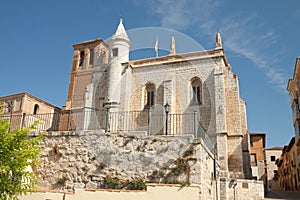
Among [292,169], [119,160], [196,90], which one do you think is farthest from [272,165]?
[119,160]

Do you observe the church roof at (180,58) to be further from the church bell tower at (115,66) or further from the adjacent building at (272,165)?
the adjacent building at (272,165)

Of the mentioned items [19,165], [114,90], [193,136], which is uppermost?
[114,90]

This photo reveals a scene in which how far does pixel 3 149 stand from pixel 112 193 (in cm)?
340

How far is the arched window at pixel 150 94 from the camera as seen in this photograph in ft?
76.3

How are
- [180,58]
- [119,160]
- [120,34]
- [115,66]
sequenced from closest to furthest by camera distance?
1. [119,160]
2. [180,58]
3. [115,66]
4. [120,34]

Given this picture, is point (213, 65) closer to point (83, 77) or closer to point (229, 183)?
point (229, 183)

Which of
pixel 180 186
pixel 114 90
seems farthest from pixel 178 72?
pixel 180 186

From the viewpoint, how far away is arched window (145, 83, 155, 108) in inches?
915

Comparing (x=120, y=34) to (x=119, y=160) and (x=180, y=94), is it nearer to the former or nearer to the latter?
(x=180, y=94)

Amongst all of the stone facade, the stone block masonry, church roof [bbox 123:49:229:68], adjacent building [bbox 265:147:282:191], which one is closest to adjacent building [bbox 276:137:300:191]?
adjacent building [bbox 265:147:282:191]

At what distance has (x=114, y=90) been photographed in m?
24.0

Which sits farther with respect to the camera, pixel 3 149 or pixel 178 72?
pixel 178 72

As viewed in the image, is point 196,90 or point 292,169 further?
point 292,169

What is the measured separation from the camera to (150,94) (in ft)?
77.7
